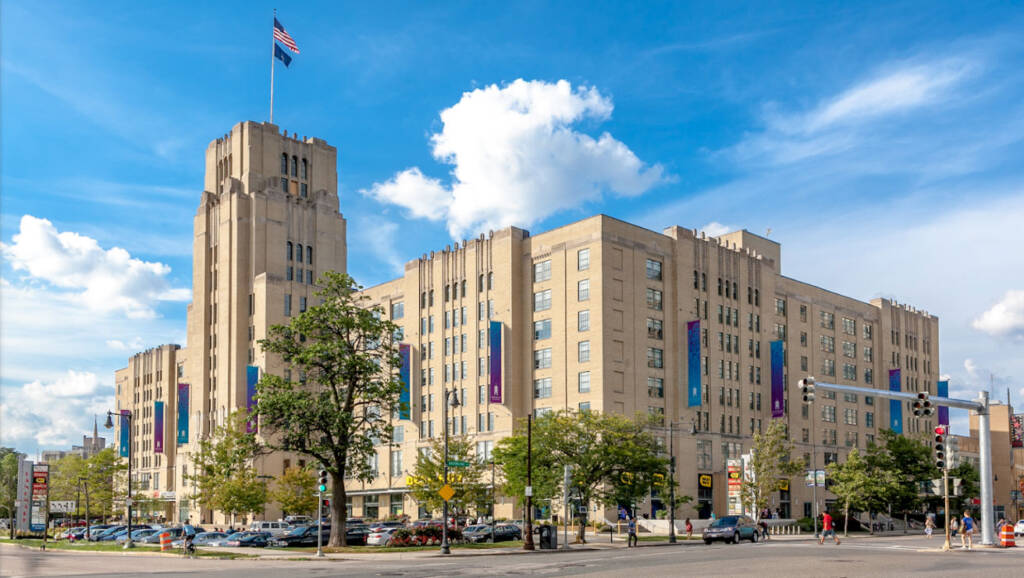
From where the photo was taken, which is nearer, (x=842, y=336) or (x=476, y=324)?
(x=476, y=324)

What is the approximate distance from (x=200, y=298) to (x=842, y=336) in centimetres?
8601

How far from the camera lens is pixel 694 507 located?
90.0m

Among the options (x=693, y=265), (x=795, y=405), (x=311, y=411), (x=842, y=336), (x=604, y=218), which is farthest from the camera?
(x=842, y=336)

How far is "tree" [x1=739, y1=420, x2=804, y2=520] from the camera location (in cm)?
8150

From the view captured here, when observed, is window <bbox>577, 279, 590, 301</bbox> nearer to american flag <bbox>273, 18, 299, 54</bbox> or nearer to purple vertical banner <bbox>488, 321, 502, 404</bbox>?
purple vertical banner <bbox>488, 321, 502, 404</bbox>

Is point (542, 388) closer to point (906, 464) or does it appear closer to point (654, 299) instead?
point (654, 299)

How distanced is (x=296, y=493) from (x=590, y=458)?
154 ft

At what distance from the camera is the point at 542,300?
94938 mm

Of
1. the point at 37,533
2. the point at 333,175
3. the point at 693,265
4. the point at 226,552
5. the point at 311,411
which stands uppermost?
the point at 333,175

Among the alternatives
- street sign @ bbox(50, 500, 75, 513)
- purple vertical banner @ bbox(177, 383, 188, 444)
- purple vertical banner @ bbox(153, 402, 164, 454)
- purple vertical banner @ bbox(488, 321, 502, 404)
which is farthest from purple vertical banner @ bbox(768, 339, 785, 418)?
purple vertical banner @ bbox(153, 402, 164, 454)

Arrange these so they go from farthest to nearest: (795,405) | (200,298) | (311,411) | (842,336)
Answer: (200,298) < (842,336) < (795,405) < (311,411)

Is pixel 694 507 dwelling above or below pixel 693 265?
below

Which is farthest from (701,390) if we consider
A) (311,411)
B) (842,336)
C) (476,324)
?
(311,411)

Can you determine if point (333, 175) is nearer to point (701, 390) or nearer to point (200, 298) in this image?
point (200, 298)
